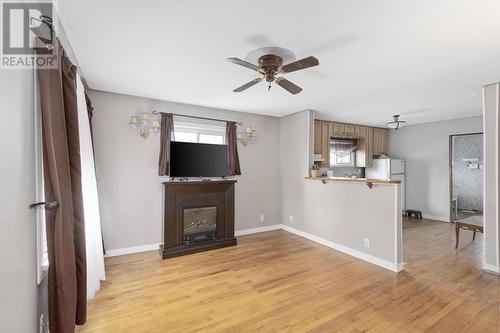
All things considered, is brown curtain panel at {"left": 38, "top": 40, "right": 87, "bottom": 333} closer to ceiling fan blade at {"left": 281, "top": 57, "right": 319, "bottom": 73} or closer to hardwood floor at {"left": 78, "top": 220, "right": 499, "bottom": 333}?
hardwood floor at {"left": 78, "top": 220, "right": 499, "bottom": 333}

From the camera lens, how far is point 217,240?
4066mm

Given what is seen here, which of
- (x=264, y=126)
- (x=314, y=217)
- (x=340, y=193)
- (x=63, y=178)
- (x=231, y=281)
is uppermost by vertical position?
(x=264, y=126)

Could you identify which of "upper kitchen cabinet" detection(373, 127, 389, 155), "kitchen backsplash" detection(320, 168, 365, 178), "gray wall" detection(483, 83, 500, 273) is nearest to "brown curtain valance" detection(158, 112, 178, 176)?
"kitchen backsplash" detection(320, 168, 365, 178)

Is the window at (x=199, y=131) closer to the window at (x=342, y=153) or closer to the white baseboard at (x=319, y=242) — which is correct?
the white baseboard at (x=319, y=242)

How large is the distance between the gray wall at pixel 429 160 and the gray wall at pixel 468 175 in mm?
773

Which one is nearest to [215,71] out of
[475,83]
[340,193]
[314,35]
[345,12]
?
[314,35]

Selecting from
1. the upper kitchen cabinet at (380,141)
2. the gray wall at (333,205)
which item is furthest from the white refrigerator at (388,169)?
the gray wall at (333,205)

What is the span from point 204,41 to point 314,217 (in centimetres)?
362

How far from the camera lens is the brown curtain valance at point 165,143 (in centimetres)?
387

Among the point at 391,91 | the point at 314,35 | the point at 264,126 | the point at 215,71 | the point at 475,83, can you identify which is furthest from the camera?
the point at 264,126

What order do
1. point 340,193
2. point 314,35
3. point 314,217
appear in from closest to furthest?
point 314,35 < point 340,193 < point 314,217

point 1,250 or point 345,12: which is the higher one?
point 345,12

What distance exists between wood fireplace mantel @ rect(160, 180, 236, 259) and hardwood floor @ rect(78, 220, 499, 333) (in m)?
0.19

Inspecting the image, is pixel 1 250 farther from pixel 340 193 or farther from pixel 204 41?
pixel 340 193
